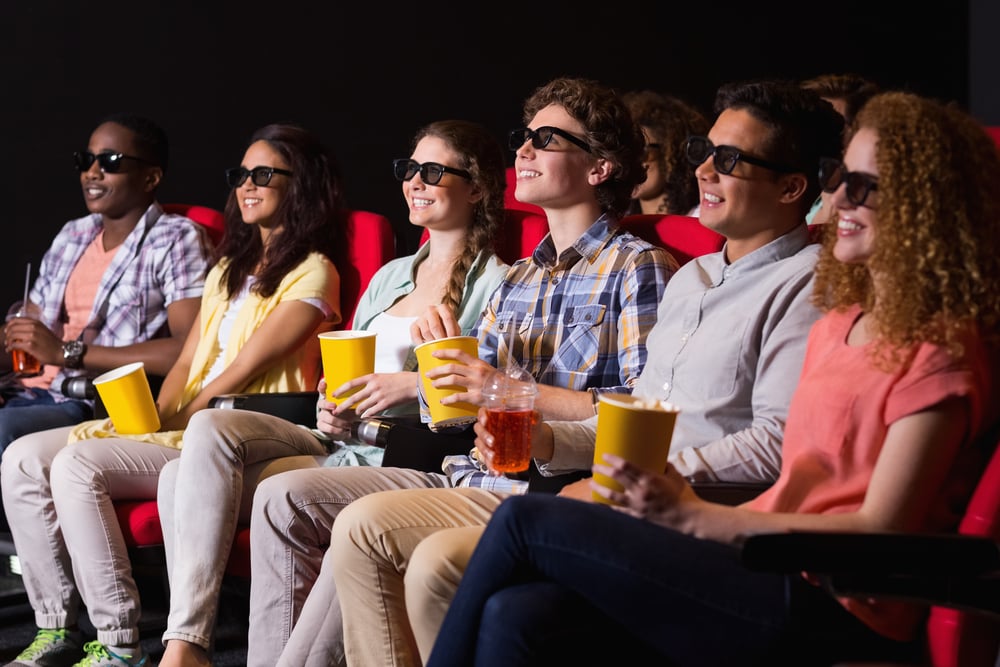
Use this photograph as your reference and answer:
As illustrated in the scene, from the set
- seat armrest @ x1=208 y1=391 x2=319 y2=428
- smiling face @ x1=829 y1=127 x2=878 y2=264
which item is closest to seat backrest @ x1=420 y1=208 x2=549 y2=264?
seat armrest @ x1=208 y1=391 x2=319 y2=428

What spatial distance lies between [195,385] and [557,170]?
1.31 m

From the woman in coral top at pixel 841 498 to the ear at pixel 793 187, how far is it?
1.24 ft

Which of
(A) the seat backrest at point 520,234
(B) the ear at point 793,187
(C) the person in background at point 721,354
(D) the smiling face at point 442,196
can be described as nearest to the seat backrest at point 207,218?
(D) the smiling face at point 442,196

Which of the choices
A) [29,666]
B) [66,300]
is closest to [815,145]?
[29,666]

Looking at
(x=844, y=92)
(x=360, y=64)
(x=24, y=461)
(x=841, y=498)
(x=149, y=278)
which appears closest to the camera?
(x=841, y=498)

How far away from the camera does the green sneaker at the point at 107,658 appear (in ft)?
8.80

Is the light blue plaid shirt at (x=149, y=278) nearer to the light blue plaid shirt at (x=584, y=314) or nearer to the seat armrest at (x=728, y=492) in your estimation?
the light blue plaid shirt at (x=584, y=314)

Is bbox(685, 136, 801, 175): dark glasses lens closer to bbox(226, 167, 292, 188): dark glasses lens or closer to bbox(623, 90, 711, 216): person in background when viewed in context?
bbox(623, 90, 711, 216): person in background

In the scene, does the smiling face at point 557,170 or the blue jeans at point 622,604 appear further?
the smiling face at point 557,170

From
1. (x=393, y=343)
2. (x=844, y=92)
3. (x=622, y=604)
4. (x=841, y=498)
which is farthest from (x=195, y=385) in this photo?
(x=841, y=498)

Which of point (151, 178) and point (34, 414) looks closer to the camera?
point (34, 414)

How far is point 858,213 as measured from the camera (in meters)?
1.67

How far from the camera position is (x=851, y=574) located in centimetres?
140

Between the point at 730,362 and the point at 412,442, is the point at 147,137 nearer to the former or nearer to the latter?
the point at 412,442
